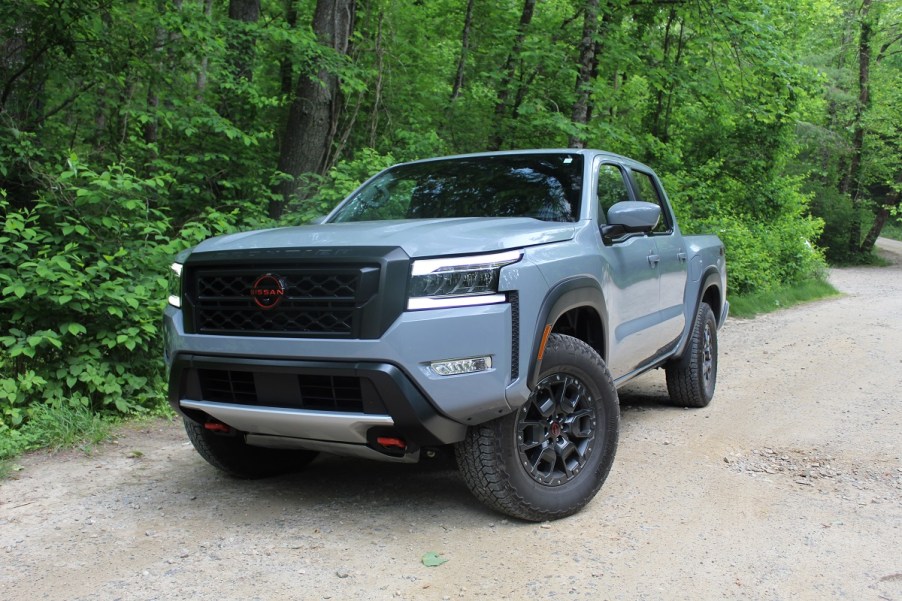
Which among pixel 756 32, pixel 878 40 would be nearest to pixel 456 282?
pixel 756 32

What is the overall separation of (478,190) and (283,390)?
1897mm

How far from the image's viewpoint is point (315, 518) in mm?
3871

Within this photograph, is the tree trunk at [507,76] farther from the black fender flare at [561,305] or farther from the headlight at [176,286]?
the headlight at [176,286]

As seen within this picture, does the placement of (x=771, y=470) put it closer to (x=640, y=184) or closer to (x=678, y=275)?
(x=678, y=275)

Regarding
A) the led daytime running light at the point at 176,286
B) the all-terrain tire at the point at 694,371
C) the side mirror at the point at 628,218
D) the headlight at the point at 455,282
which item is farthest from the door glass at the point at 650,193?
the led daytime running light at the point at 176,286

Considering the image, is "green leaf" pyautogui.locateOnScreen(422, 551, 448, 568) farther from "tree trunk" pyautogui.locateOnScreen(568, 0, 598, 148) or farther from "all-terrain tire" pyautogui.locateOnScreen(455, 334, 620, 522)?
"tree trunk" pyautogui.locateOnScreen(568, 0, 598, 148)

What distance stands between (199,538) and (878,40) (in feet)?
104

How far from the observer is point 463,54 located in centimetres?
1369

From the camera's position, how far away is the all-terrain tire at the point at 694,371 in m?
6.24

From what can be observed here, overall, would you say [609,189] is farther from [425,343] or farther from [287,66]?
[287,66]

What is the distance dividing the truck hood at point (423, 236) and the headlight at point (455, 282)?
49mm

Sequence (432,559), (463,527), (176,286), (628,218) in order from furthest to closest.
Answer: (628,218), (176,286), (463,527), (432,559)

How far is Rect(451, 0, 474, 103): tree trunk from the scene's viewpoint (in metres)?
13.6

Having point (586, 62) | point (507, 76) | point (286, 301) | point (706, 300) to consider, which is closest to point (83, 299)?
point (286, 301)
